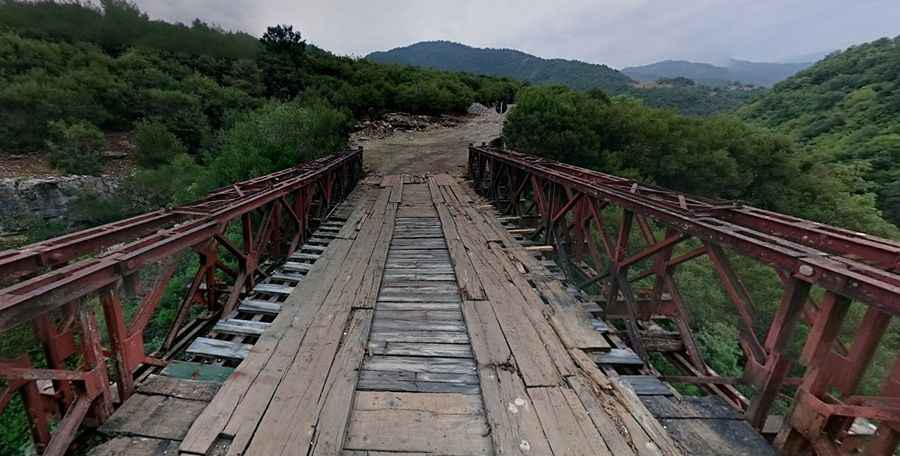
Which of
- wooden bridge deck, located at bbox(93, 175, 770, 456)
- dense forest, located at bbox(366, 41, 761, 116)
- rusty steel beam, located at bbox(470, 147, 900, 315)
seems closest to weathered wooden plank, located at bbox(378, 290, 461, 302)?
wooden bridge deck, located at bbox(93, 175, 770, 456)

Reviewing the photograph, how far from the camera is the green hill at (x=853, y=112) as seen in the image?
2578cm

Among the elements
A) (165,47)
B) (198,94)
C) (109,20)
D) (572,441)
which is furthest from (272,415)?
(109,20)

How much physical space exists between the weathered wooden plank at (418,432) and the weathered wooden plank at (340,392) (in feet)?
0.23

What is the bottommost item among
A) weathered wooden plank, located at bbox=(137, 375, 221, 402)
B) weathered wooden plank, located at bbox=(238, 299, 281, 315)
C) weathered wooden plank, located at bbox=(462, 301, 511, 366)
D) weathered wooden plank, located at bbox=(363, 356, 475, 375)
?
weathered wooden plank, located at bbox=(238, 299, 281, 315)

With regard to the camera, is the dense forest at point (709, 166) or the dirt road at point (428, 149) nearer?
the dense forest at point (709, 166)

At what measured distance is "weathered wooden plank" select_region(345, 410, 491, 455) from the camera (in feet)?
6.07

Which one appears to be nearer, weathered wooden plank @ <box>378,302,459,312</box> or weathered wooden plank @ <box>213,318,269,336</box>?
weathered wooden plank @ <box>213,318,269,336</box>

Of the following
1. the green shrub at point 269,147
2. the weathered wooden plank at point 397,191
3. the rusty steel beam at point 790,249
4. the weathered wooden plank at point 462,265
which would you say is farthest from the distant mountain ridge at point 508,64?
the rusty steel beam at point 790,249

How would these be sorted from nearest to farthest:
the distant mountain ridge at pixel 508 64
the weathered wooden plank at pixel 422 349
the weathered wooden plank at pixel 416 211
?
the weathered wooden plank at pixel 422 349 < the weathered wooden plank at pixel 416 211 < the distant mountain ridge at pixel 508 64

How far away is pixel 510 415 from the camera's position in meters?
2.04

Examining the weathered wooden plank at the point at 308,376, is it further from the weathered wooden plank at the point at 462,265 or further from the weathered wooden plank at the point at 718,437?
the weathered wooden plank at the point at 718,437

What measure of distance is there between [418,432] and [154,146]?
19817 mm

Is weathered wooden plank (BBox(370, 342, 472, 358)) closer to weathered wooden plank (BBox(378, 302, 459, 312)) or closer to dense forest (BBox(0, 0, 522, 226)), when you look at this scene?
weathered wooden plank (BBox(378, 302, 459, 312))

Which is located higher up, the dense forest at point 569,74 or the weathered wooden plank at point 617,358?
the dense forest at point 569,74
